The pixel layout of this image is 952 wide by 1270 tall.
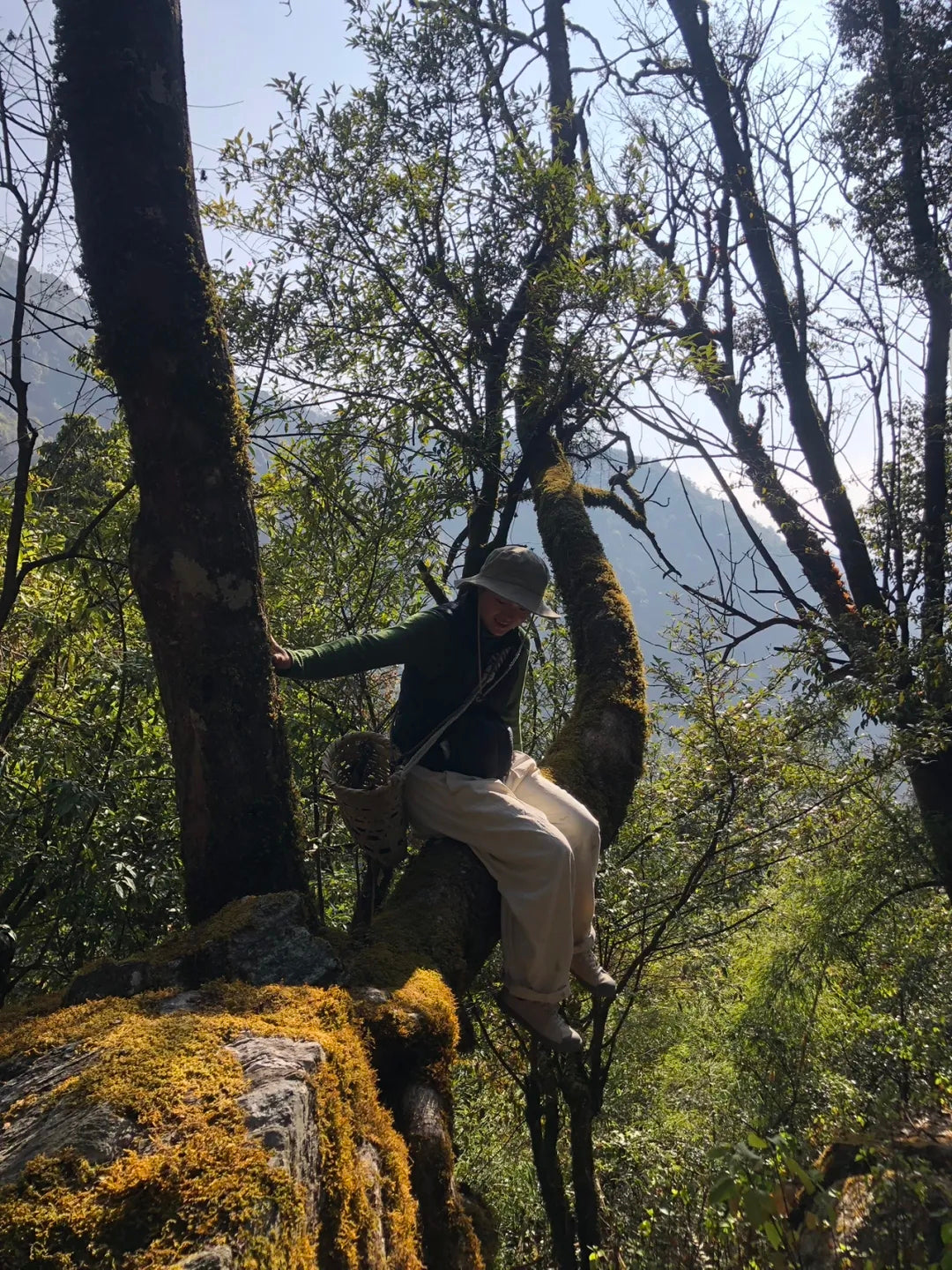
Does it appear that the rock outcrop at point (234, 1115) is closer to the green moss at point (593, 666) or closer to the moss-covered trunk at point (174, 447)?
the moss-covered trunk at point (174, 447)

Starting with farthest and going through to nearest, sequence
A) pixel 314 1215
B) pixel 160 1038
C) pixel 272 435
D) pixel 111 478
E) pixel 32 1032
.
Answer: pixel 111 478
pixel 272 435
pixel 32 1032
pixel 160 1038
pixel 314 1215

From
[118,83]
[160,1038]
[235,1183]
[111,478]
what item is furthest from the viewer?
[111,478]

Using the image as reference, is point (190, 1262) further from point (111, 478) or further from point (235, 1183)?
point (111, 478)

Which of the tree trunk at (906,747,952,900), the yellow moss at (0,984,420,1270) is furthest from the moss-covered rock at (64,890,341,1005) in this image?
the tree trunk at (906,747,952,900)

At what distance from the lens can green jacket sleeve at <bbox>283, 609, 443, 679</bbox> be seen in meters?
2.73

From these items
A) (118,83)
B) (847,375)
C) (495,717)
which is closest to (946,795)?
(847,375)

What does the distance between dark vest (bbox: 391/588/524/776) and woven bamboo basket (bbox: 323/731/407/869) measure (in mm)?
173

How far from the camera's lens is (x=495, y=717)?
3.31 meters

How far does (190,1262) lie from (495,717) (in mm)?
2370

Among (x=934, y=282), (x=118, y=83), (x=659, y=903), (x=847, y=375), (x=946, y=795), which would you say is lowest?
(x=659, y=903)

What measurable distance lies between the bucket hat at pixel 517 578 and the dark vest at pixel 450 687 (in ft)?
0.54

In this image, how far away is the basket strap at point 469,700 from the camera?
3053 mm

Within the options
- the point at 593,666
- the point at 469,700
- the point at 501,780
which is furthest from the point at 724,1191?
the point at 593,666

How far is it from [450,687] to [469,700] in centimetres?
11
